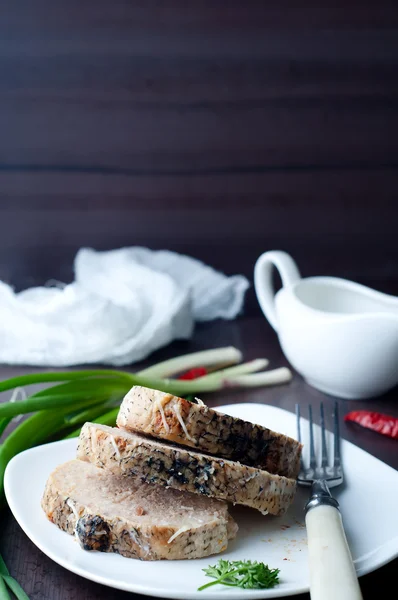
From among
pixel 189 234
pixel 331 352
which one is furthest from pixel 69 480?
pixel 189 234

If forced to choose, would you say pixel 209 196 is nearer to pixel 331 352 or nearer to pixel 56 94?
pixel 56 94

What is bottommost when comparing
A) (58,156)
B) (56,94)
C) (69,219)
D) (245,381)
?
(245,381)

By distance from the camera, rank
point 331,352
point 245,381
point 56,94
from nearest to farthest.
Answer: point 331,352 → point 245,381 → point 56,94

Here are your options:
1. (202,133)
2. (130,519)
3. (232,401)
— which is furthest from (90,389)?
(202,133)

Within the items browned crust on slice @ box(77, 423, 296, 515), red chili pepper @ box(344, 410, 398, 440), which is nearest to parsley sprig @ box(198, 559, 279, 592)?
browned crust on slice @ box(77, 423, 296, 515)

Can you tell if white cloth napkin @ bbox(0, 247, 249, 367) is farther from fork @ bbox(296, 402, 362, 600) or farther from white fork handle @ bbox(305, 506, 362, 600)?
white fork handle @ bbox(305, 506, 362, 600)

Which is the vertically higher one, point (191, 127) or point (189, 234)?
point (191, 127)
